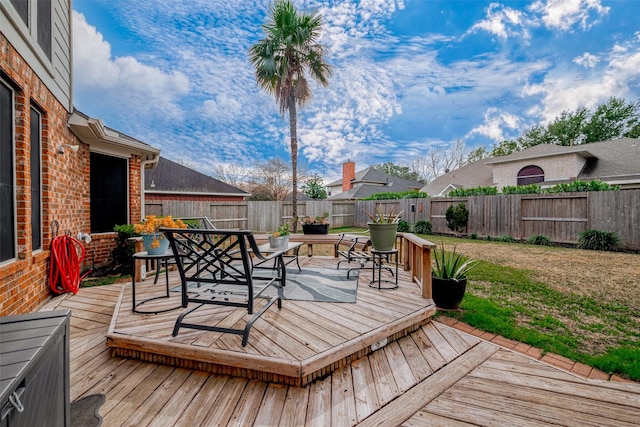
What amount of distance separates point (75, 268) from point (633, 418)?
547 centimetres

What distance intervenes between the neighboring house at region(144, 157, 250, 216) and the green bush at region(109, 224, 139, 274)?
28.7ft

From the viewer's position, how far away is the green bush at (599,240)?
7484mm

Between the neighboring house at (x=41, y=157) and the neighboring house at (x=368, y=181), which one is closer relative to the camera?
the neighboring house at (x=41, y=157)

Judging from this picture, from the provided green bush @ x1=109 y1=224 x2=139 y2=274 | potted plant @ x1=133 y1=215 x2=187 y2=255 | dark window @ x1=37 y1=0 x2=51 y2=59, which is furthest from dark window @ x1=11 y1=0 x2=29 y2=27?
green bush @ x1=109 y1=224 x2=139 y2=274

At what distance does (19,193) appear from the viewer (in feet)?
8.95

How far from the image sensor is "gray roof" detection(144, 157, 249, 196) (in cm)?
1379

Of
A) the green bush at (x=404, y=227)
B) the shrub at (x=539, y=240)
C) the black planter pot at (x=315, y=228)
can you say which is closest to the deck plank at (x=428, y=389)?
the black planter pot at (x=315, y=228)

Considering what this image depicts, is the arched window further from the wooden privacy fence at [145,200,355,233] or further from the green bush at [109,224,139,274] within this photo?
the green bush at [109,224,139,274]

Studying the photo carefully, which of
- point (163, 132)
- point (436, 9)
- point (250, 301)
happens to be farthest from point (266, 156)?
point (250, 301)

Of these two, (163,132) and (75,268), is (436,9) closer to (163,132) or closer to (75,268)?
(75,268)

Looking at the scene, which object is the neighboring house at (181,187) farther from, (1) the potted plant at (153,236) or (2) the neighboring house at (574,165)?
(2) the neighboring house at (574,165)

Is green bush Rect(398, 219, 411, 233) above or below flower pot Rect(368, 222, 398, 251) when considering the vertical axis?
below

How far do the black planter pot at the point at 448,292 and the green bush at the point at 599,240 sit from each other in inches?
294

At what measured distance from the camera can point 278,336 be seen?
86.6 inches
